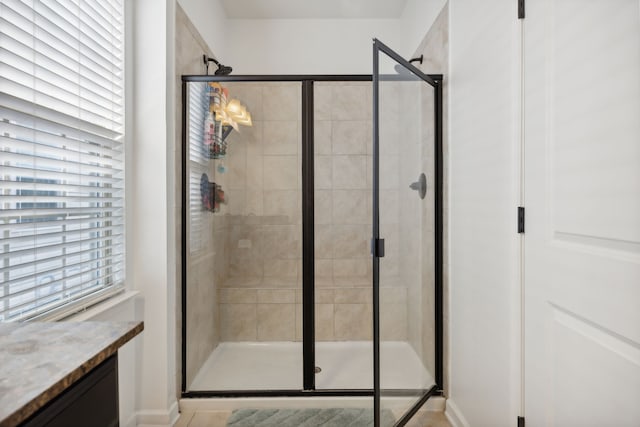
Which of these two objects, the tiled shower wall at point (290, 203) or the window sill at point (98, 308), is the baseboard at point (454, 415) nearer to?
the tiled shower wall at point (290, 203)

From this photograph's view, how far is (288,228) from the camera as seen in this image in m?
2.10

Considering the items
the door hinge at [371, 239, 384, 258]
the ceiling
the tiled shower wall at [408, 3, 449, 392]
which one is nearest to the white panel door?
the door hinge at [371, 239, 384, 258]

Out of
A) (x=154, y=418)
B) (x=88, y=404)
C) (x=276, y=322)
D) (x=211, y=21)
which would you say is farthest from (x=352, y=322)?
(x=211, y=21)

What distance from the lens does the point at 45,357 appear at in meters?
0.65

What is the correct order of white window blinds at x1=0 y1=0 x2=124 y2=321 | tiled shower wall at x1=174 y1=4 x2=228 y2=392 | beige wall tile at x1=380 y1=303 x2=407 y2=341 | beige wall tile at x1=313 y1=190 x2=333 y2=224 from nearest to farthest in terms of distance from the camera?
white window blinds at x1=0 y1=0 x2=124 y2=321 < beige wall tile at x1=380 y1=303 x2=407 y2=341 < tiled shower wall at x1=174 y1=4 x2=228 y2=392 < beige wall tile at x1=313 y1=190 x2=333 y2=224

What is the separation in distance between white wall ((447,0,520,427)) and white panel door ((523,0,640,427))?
3.6 inches

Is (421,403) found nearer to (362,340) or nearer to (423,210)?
(362,340)

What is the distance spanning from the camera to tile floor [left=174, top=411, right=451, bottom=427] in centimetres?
183

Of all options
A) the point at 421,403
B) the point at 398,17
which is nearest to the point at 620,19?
the point at 421,403

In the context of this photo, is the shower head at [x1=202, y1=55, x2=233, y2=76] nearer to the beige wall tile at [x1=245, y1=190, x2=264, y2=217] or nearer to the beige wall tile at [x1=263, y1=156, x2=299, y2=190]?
the beige wall tile at [x1=263, y1=156, x2=299, y2=190]

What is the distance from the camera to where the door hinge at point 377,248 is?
1508 millimetres

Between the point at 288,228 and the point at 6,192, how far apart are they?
127 cm

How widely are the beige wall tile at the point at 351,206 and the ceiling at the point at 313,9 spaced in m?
1.69

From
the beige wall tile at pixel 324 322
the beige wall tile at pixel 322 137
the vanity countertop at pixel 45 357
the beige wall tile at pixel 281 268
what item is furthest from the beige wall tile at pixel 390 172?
the vanity countertop at pixel 45 357
